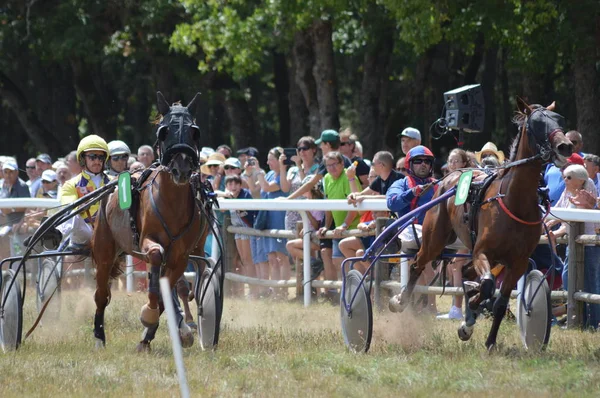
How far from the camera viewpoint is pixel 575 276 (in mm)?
10812

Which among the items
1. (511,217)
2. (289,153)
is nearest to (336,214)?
(289,153)

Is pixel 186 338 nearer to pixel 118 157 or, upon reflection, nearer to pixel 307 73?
pixel 118 157

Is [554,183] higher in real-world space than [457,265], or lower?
higher

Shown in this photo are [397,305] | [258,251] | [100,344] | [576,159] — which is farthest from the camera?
[258,251]

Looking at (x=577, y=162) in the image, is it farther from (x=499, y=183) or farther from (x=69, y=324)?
(x=69, y=324)

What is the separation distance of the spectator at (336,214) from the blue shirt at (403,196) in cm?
222

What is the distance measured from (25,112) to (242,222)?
1857 centimetres

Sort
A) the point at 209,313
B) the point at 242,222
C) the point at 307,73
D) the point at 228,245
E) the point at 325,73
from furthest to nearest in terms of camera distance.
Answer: the point at 307,73 < the point at 325,73 < the point at 228,245 < the point at 242,222 < the point at 209,313

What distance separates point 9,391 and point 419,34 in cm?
1337

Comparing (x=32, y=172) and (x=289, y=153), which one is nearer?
(x=289, y=153)

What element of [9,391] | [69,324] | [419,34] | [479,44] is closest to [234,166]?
[69,324]

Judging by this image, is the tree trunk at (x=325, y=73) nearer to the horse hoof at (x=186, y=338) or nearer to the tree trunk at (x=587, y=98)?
the tree trunk at (x=587, y=98)

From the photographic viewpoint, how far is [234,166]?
1479 centimetres

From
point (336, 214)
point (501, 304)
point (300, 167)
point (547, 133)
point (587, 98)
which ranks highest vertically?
point (587, 98)
